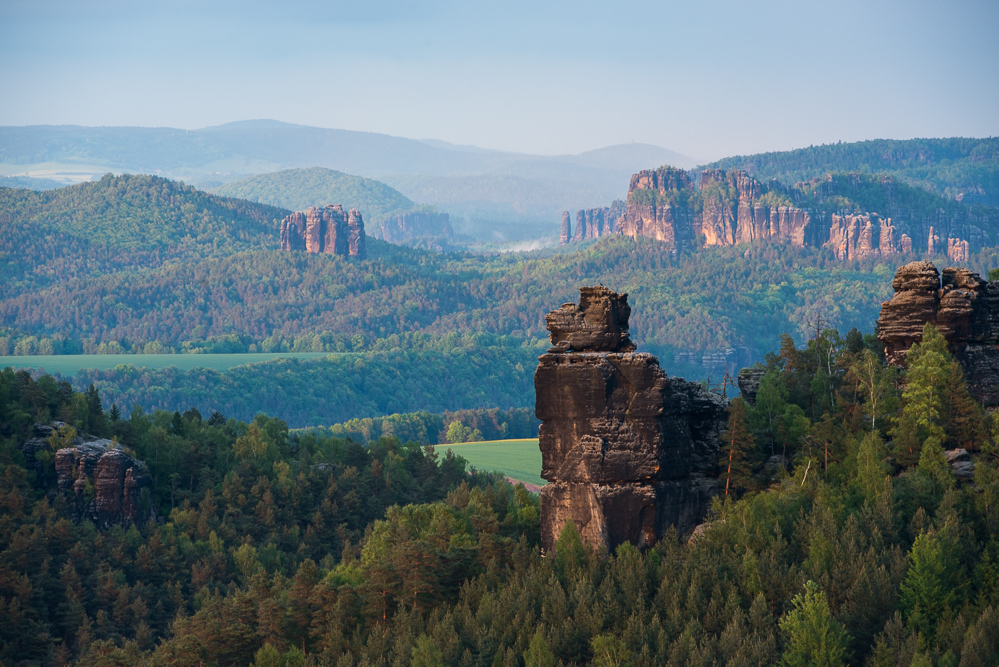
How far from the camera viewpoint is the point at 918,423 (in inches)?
2657

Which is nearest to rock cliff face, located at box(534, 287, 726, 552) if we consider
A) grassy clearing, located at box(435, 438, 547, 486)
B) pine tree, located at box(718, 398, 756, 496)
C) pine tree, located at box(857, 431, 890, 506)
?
pine tree, located at box(718, 398, 756, 496)

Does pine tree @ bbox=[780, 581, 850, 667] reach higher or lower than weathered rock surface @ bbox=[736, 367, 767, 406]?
lower

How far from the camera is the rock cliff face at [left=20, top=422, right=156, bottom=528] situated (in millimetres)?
105125

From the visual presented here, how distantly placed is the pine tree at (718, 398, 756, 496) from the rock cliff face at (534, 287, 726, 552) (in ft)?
5.27

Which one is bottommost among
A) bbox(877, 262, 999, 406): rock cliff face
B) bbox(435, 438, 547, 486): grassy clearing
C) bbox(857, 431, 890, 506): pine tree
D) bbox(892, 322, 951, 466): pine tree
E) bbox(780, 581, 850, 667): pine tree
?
bbox(435, 438, 547, 486): grassy clearing

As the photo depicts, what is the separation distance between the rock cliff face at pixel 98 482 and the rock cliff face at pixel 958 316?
191 feet

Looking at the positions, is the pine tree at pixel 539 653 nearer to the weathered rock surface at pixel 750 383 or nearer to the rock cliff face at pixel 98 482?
the weathered rock surface at pixel 750 383

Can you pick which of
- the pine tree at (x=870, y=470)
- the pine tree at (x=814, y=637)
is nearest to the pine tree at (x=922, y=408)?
the pine tree at (x=870, y=470)

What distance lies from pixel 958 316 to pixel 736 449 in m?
13.1

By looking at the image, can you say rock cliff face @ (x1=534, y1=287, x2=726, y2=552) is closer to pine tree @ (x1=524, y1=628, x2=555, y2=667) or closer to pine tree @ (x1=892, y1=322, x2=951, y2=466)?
pine tree @ (x1=524, y1=628, x2=555, y2=667)

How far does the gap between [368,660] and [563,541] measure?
1025cm

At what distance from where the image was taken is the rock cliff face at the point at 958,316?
7112cm

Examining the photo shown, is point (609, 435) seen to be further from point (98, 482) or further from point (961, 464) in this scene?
point (98, 482)

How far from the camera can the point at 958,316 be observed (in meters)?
70.9
